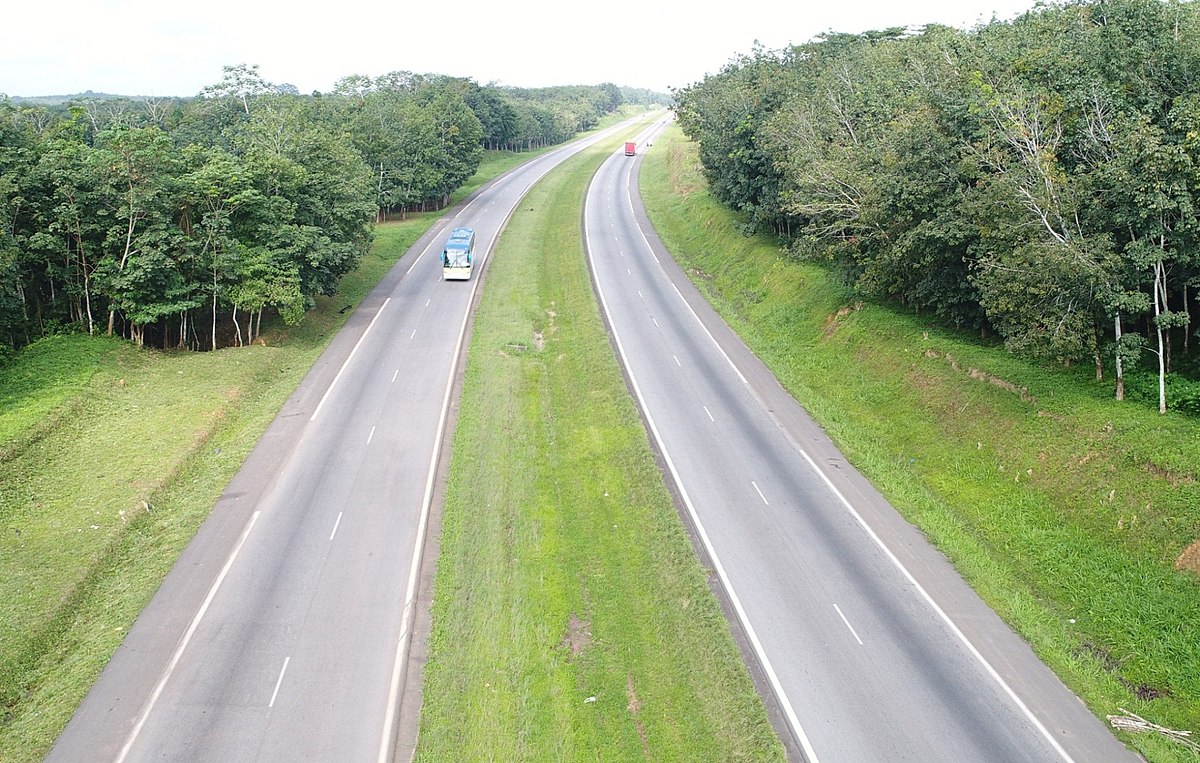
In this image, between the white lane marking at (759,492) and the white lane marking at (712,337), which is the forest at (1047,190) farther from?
the white lane marking at (759,492)

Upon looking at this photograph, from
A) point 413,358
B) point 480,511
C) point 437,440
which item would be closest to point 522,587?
point 480,511

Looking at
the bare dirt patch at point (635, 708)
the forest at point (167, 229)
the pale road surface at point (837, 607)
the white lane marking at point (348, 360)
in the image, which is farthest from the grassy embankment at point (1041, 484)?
the forest at point (167, 229)

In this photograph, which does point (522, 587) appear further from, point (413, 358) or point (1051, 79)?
point (1051, 79)

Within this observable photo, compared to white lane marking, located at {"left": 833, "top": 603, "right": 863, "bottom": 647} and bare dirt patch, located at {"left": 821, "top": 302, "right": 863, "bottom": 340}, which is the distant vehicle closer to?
bare dirt patch, located at {"left": 821, "top": 302, "right": 863, "bottom": 340}

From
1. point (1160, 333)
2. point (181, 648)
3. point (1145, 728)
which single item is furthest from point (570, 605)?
point (1160, 333)

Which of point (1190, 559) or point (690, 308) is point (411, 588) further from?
point (690, 308)

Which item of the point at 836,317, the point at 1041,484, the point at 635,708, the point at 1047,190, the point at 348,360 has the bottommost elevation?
the point at 635,708

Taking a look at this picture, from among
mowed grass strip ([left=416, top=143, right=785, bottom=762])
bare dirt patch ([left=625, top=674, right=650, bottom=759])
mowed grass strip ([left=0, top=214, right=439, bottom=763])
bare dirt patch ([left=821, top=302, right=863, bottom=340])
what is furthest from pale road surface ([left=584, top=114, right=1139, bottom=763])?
mowed grass strip ([left=0, top=214, right=439, bottom=763])
